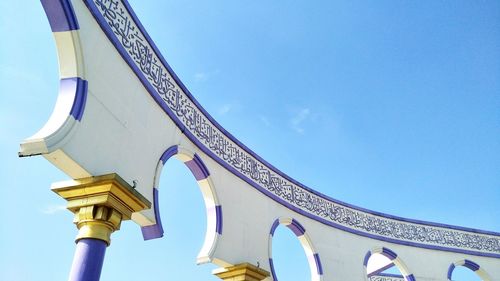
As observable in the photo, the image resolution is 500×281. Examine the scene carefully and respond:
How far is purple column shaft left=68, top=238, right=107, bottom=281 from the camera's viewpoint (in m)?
2.86

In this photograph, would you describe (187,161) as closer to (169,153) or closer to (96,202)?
(169,153)

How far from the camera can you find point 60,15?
319cm

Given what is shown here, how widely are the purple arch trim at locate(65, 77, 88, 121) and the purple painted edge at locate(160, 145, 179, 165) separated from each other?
134cm

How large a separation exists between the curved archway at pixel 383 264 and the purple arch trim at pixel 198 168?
4.12 m

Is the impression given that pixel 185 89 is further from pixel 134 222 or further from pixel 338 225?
pixel 338 225

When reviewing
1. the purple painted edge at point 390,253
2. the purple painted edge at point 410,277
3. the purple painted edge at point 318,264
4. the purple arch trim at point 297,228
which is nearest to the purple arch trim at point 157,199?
the purple arch trim at point 297,228

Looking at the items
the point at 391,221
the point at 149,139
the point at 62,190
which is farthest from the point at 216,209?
the point at 391,221

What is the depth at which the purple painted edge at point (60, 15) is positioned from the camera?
3.12m

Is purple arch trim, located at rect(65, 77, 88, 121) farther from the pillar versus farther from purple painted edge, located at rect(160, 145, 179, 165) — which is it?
purple painted edge, located at rect(160, 145, 179, 165)

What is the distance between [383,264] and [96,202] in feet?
28.4

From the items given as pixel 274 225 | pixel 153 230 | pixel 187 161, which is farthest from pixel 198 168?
pixel 274 225

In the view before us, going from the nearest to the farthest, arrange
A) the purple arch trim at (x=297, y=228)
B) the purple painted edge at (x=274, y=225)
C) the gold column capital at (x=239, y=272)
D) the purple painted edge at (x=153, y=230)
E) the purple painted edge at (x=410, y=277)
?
1. the purple painted edge at (x=153, y=230)
2. the gold column capital at (x=239, y=272)
3. the purple painted edge at (x=274, y=225)
4. the purple arch trim at (x=297, y=228)
5. the purple painted edge at (x=410, y=277)

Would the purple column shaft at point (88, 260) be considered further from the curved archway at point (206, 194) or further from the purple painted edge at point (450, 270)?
the purple painted edge at point (450, 270)

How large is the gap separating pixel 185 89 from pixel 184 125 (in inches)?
20.1
